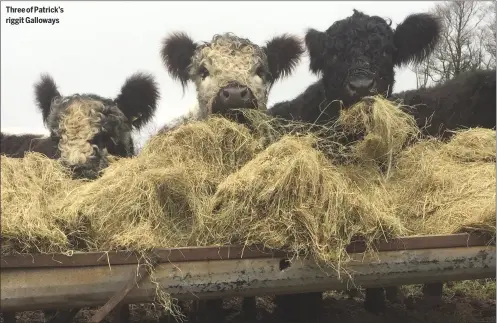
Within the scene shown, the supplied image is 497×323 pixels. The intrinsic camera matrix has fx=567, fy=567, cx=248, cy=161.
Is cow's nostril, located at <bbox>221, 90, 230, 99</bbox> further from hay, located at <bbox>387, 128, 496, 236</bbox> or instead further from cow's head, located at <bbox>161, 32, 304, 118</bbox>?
hay, located at <bbox>387, 128, 496, 236</bbox>

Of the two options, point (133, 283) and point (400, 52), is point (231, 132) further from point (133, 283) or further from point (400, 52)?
point (400, 52)

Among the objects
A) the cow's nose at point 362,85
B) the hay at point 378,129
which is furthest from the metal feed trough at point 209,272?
the cow's nose at point 362,85

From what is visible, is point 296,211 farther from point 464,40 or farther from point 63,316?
point 464,40

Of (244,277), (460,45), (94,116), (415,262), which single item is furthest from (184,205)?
(460,45)

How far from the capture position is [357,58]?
501cm

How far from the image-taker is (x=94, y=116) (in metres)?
5.05

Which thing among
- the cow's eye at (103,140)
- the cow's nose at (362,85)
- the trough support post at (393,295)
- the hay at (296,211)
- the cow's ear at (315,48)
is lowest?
the trough support post at (393,295)

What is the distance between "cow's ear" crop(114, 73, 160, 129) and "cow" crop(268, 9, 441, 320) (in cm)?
157

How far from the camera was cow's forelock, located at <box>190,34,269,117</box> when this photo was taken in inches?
190

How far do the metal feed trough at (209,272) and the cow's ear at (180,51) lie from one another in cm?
323

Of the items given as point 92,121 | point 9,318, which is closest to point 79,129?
point 92,121

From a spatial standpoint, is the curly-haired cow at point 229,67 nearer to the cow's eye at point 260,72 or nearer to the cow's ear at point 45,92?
the cow's eye at point 260,72

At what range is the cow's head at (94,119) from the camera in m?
4.70

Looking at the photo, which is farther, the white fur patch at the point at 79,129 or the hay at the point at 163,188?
the white fur patch at the point at 79,129
